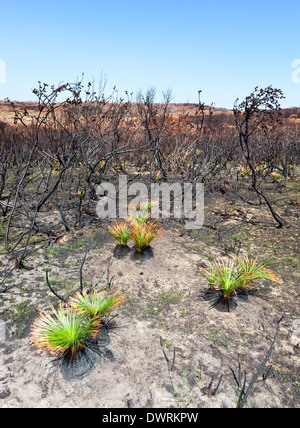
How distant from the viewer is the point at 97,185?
344 inches

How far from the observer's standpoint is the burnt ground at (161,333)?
202 cm

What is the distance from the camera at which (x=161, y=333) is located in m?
2.71

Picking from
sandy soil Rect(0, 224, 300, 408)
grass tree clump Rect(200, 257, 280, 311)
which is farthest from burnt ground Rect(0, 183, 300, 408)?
grass tree clump Rect(200, 257, 280, 311)

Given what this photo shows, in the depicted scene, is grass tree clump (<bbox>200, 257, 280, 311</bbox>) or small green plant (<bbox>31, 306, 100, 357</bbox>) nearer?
small green plant (<bbox>31, 306, 100, 357</bbox>)

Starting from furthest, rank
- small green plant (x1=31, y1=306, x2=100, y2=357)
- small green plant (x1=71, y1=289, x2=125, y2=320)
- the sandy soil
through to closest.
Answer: small green plant (x1=71, y1=289, x2=125, y2=320), small green plant (x1=31, y1=306, x2=100, y2=357), the sandy soil

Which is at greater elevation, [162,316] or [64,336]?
[64,336]

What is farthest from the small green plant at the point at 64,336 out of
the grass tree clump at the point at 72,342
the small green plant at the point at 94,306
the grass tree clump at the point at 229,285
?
the grass tree clump at the point at 229,285

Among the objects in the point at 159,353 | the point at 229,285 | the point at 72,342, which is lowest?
the point at 159,353

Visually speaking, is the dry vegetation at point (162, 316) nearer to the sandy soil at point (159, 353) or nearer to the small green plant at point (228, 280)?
the sandy soil at point (159, 353)

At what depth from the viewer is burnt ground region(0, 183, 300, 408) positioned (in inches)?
79.7

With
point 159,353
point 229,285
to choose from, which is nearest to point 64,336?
point 159,353

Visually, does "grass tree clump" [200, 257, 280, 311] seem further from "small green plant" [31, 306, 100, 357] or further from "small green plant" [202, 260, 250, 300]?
"small green plant" [31, 306, 100, 357]

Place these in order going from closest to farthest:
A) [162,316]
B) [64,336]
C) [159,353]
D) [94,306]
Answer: [64,336] < [159,353] < [94,306] < [162,316]

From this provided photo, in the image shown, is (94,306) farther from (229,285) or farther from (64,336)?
(229,285)
